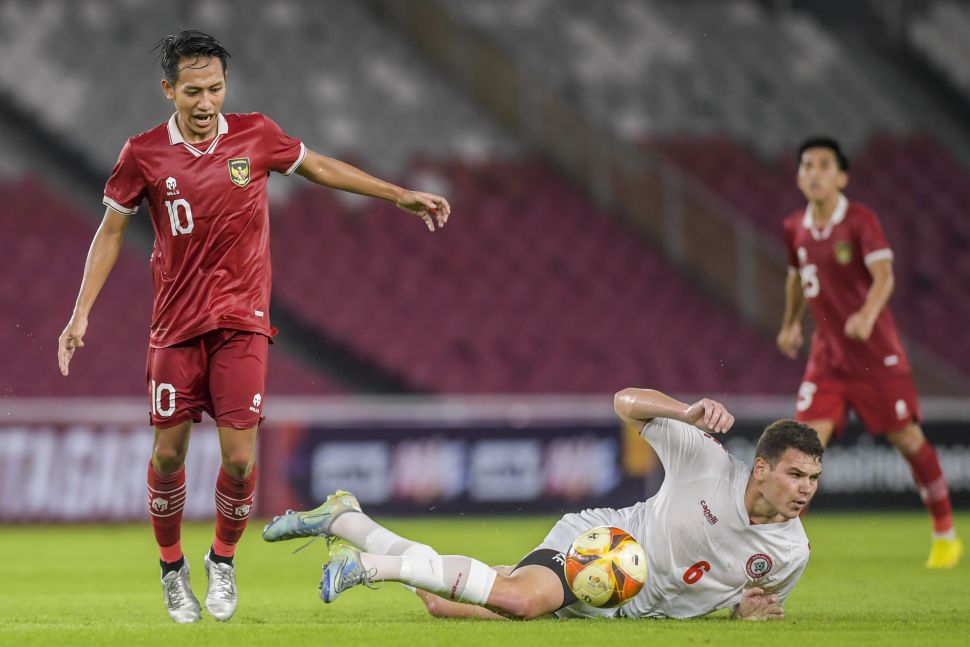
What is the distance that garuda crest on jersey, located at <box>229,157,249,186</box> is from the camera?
19.9 ft

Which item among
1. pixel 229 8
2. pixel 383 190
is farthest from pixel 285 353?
pixel 383 190

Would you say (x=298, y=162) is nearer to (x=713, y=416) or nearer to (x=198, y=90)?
(x=198, y=90)

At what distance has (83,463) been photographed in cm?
1320

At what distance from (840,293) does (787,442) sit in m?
3.62

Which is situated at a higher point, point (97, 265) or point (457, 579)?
point (97, 265)

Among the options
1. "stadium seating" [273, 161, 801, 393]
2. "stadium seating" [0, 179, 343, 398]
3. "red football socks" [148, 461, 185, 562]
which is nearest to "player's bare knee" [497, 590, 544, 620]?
"red football socks" [148, 461, 185, 562]

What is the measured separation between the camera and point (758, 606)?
19.6 ft

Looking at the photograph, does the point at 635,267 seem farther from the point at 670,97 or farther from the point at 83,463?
the point at 83,463

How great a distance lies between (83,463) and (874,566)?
23.7ft

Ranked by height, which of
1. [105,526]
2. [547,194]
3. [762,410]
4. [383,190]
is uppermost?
[547,194]

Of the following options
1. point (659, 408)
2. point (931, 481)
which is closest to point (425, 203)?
point (659, 408)

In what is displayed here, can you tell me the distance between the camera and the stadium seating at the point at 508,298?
53.3ft

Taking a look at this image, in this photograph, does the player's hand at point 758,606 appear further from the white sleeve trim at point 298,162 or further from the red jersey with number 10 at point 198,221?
the white sleeve trim at point 298,162

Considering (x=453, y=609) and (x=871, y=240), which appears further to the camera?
(x=871, y=240)
